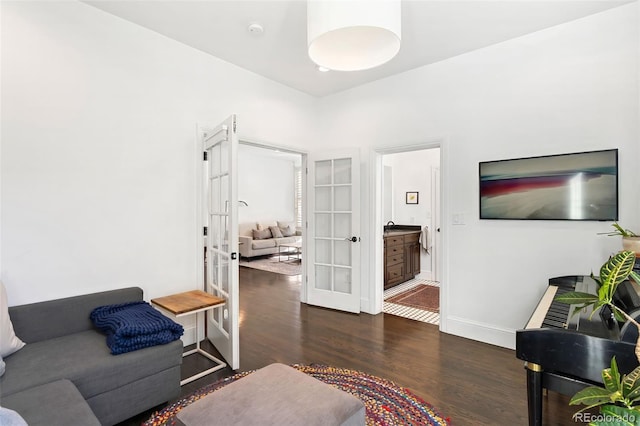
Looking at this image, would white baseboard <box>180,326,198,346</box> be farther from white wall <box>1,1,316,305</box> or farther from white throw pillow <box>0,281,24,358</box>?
white throw pillow <box>0,281,24,358</box>

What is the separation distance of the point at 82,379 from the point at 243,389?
38.5 inches

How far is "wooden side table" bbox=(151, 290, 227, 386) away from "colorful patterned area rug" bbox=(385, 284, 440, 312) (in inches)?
104

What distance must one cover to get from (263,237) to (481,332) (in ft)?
20.3

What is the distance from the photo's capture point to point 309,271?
4.46 metres

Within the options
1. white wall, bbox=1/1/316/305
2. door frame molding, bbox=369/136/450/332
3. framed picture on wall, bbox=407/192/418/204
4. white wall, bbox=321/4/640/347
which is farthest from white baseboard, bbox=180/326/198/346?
framed picture on wall, bbox=407/192/418/204

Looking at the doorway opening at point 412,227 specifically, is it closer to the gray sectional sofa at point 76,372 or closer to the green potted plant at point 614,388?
the gray sectional sofa at point 76,372

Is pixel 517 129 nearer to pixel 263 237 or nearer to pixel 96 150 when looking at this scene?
pixel 96 150

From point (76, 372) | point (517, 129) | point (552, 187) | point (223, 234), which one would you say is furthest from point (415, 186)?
point (76, 372)

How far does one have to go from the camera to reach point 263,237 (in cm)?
848

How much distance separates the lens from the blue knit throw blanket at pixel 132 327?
1974mm

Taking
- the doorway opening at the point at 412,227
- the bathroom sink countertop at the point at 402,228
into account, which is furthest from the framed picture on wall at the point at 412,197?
the bathroom sink countertop at the point at 402,228

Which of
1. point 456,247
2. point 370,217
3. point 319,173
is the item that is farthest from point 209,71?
point 456,247

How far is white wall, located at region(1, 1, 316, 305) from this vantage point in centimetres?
219

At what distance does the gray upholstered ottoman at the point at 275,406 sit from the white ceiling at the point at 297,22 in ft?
8.57
